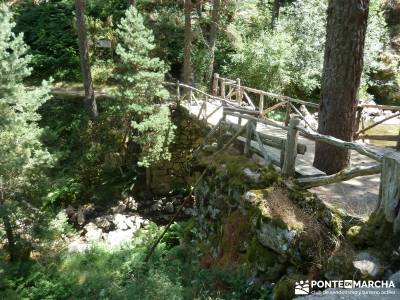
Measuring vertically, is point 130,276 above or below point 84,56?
below

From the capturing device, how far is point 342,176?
→ 16.8 feet

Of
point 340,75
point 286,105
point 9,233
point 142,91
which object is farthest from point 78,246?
point 340,75

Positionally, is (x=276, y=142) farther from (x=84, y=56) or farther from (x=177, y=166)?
(x=84, y=56)

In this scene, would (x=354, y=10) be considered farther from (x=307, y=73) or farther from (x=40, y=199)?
(x=307, y=73)

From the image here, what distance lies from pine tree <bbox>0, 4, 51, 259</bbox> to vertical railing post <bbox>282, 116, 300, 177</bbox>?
7.17m

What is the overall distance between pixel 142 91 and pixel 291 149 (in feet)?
25.3

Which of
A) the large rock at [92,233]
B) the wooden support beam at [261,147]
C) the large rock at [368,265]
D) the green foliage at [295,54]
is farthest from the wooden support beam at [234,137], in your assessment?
the green foliage at [295,54]

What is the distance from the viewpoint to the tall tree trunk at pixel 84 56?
14.7 metres

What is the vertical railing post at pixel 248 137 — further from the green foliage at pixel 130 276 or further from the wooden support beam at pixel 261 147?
the green foliage at pixel 130 276

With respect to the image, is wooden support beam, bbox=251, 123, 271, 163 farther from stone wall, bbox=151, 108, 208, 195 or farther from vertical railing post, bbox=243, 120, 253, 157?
stone wall, bbox=151, 108, 208, 195

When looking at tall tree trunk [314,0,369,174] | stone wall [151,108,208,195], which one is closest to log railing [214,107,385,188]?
tall tree trunk [314,0,369,174]


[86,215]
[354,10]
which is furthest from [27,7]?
[354,10]

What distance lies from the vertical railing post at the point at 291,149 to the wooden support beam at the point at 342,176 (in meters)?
0.23

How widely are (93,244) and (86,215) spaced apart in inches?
87.3
